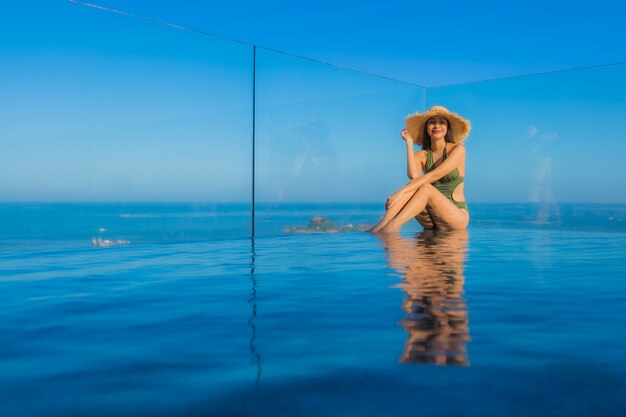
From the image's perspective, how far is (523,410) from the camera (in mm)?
841

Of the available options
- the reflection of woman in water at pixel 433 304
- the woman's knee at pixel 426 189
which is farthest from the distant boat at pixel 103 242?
the woman's knee at pixel 426 189

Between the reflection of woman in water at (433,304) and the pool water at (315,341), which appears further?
the reflection of woman in water at (433,304)

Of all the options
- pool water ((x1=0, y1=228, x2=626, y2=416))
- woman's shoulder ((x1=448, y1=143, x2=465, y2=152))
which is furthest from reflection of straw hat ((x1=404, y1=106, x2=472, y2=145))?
pool water ((x1=0, y1=228, x2=626, y2=416))

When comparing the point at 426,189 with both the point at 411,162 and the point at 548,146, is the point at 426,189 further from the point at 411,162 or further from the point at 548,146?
the point at 548,146

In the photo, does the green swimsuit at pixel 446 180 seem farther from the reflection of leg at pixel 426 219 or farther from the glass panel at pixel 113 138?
the glass panel at pixel 113 138

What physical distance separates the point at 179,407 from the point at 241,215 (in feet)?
13.3

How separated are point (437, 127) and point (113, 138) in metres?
2.41

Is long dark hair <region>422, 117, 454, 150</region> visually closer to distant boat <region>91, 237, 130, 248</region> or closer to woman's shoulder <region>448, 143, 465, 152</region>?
woman's shoulder <region>448, 143, 465, 152</region>

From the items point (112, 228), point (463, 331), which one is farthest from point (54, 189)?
point (463, 331)

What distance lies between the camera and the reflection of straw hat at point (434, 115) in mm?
4938

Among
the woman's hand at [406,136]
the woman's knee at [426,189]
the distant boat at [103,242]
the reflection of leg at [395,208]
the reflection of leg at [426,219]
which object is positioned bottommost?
the distant boat at [103,242]

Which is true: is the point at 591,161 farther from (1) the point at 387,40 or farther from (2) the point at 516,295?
(1) the point at 387,40

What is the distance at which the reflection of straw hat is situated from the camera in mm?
4938

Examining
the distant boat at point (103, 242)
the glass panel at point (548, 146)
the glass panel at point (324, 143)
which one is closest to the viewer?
the distant boat at point (103, 242)
